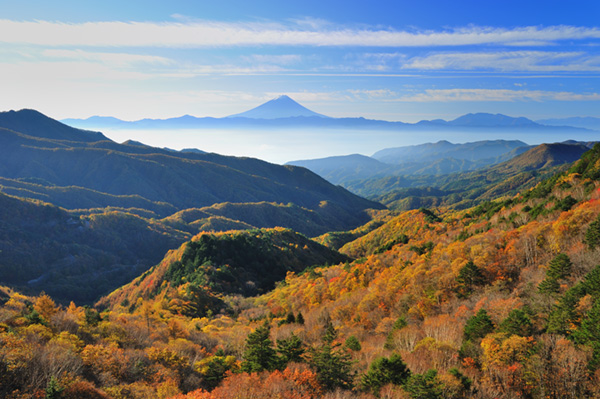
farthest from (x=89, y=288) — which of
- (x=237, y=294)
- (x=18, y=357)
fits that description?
(x=18, y=357)

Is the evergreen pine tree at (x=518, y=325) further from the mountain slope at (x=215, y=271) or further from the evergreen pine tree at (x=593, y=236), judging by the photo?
the mountain slope at (x=215, y=271)

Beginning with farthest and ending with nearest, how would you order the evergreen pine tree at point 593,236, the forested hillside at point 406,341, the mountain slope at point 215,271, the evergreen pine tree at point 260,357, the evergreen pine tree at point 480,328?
the mountain slope at point 215,271
the evergreen pine tree at point 593,236
the evergreen pine tree at point 260,357
the evergreen pine tree at point 480,328
the forested hillside at point 406,341

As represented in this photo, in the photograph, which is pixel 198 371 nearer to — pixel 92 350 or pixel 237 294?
pixel 92 350

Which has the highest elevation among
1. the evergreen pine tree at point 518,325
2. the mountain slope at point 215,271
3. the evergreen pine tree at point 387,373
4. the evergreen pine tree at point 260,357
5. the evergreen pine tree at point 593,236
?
the evergreen pine tree at point 593,236

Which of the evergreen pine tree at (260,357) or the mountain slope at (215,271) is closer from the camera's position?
the evergreen pine tree at (260,357)

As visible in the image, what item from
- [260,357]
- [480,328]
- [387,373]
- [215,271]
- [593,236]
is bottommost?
[215,271]

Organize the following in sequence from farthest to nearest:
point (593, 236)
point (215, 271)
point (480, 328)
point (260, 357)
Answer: point (215, 271), point (593, 236), point (260, 357), point (480, 328)

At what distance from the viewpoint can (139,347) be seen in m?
37.6

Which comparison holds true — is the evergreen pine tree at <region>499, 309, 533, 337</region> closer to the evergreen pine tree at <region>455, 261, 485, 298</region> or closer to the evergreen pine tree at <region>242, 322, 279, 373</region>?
the evergreen pine tree at <region>455, 261, 485, 298</region>

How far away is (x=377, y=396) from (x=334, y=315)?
97.8 ft

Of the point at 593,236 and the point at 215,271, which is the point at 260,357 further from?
the point at 215,271

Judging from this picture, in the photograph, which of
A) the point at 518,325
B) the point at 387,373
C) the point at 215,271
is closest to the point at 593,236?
the point at 518,325

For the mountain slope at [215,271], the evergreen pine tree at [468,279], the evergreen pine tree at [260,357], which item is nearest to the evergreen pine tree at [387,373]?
the evergreen pine tree at [260,357]

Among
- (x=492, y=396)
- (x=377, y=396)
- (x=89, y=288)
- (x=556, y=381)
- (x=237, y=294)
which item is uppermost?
(x=556, y=381)
